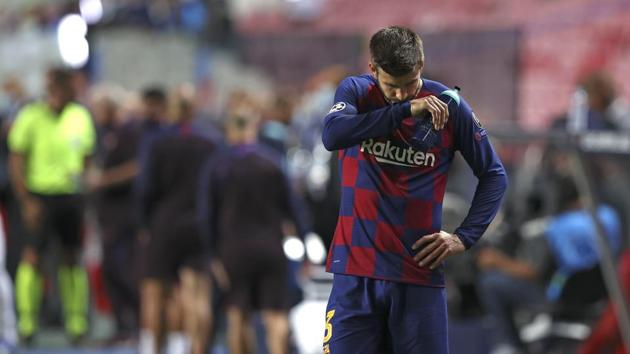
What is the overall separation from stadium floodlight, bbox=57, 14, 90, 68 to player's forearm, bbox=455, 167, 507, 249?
16395 mm

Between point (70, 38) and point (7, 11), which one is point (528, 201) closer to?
point (70, 38)

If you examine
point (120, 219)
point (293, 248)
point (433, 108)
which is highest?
point (433, 108)

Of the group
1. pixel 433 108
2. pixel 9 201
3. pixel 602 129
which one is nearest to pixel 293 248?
pixel 602 129

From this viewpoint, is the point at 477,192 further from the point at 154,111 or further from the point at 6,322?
the point at 6,322

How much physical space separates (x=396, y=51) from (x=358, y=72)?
1528 cm

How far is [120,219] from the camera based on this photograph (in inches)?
527

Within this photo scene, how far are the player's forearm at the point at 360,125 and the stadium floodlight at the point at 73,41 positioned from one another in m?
16.5

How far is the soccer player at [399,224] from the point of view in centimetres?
561

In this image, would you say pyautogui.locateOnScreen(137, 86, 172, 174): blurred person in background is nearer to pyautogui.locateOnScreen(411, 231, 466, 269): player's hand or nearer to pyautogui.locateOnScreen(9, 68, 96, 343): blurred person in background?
pyautogui.locateOnScreen(9, 68, 96, 343): blurred person in background

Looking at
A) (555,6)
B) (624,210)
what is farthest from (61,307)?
(555,6)

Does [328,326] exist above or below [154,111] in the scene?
below

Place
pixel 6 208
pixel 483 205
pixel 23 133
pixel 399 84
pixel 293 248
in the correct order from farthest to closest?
pixel 6 208 < pixel 23 133 < pixel 293 248 < pixel 483 205 < pixel 399 84

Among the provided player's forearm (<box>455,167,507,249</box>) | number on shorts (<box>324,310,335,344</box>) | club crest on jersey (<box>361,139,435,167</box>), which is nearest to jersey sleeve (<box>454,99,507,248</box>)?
player's forearm (<box>455,167,507,249</box>)

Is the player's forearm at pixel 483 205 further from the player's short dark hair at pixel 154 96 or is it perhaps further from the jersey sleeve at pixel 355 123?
the player's short dark hair at pixel 154 96
